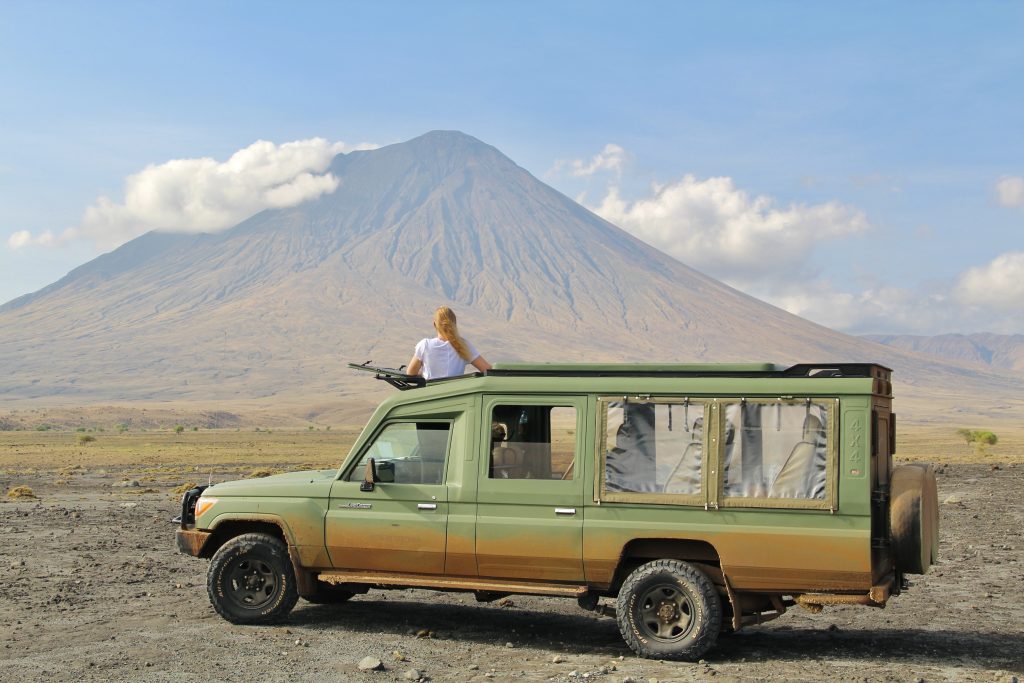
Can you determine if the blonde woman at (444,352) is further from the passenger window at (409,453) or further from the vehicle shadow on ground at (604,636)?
the vehicle shadow on ground at (604,636)

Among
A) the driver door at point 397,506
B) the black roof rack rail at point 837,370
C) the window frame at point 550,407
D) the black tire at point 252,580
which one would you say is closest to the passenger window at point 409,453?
the driver door at point 397,506

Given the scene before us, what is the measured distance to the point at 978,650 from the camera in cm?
963

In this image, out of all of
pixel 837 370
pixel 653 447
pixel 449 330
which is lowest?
pixel 653 447

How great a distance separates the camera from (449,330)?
1051 cm

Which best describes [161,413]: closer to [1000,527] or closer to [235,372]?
[235,372]

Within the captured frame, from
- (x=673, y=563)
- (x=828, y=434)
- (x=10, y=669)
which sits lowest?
(x=10, y=669)

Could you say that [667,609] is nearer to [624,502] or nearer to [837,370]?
[624,502]

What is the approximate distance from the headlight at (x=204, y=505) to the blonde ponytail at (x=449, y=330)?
2631 mm

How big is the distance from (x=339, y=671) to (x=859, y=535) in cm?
406

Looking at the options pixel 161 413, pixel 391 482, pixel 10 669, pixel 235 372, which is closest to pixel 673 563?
pixel 391 482

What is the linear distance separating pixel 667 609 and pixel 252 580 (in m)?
3.81

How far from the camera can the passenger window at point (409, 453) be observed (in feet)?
33.0

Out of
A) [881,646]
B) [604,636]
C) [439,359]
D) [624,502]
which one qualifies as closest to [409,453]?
[439,359]

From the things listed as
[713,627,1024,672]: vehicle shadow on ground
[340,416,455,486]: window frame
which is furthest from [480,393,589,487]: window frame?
[713,627,1024,672]: vehicle shadow on ground
